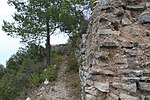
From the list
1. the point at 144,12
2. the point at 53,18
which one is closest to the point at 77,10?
the point at 53,18

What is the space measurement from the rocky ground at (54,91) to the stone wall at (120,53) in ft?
28.0

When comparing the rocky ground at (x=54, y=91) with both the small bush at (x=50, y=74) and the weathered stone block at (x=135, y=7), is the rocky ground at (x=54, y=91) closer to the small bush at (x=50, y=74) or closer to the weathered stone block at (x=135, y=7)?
the small bush at (x=50, y=74)

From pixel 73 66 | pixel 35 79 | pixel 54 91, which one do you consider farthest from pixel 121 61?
pixel 35 79

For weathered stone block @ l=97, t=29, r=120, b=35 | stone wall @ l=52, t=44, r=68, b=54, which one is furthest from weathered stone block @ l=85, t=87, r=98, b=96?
stone wall @ l=52, t=44, r=68, b=54

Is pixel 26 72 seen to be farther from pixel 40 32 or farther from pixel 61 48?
pixel 61 48

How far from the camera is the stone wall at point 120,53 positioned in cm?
882

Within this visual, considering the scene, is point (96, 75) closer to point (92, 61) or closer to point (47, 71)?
point (92, 61)

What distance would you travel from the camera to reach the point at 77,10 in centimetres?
2214

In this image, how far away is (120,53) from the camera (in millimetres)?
9578

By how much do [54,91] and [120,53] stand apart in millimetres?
10866

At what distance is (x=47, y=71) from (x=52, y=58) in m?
4.19

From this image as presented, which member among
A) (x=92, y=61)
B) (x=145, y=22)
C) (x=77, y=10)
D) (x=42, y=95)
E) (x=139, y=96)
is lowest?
(x=42, y=95)

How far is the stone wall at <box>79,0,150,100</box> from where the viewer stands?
8820 millimetres

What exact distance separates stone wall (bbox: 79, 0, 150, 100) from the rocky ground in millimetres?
8523
